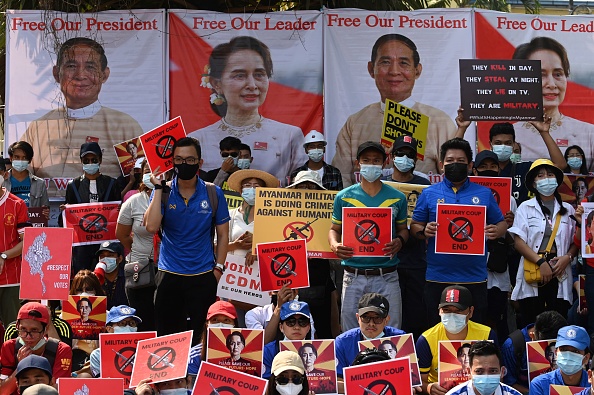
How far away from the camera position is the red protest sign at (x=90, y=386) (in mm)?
8016

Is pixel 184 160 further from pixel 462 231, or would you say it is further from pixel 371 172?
pixel 462 231

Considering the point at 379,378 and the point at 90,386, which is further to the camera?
the point at 379,378

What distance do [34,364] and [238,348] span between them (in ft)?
5.39

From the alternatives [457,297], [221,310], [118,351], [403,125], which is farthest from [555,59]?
[118,351]

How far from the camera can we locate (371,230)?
402 inches

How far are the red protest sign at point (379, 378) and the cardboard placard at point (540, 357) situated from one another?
1464mm

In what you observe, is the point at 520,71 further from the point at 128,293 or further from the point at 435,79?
the point at 128,293

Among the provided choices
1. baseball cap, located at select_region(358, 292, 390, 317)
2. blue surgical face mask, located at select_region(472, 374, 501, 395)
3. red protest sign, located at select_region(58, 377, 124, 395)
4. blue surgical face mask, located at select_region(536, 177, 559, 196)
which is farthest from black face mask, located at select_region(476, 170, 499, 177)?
red protest sign, located at select_region(58, 377, 124, 395)

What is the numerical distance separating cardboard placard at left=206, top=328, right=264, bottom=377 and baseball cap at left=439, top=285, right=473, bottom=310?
5.54 feet

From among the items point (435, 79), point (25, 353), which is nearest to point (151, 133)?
point (25, 353)

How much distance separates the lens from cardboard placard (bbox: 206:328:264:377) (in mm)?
8898

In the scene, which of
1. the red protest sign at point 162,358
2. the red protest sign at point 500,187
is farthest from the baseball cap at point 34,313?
the red protest sign at point 500,187

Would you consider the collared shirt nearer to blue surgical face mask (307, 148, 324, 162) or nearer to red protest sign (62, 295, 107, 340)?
blue surgical face mask (307, 148, 324, 162)

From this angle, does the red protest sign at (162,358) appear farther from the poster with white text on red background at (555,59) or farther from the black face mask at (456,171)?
the poster with white text on red background at (555,59)
